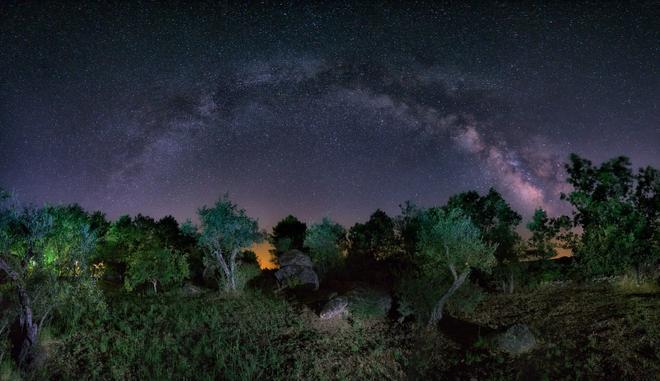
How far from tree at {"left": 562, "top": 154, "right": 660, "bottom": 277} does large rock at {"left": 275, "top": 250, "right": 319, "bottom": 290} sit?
815 inches

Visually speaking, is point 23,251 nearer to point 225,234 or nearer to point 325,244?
point 225,234

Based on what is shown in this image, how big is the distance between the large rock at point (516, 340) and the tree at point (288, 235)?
43.0 m

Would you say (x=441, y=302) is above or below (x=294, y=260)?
below

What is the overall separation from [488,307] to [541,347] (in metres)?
6.93

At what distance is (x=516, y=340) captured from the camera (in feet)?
53.3

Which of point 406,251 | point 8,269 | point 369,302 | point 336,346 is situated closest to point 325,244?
point 406,251

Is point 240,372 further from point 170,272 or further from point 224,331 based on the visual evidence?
point 170,272

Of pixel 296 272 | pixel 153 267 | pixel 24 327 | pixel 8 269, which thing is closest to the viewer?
pixel 8 269

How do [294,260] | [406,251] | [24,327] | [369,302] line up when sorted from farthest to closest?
[406,251] < [294,260] < [369,302] < [24,327]

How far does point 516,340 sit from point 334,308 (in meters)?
8.92

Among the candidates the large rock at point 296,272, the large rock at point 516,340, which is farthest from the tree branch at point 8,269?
the large rock at point 516,340

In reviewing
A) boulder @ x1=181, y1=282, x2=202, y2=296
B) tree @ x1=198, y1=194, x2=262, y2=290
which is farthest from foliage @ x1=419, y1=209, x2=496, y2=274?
boulder @ x1=181, y1=282, x2=202, y2=296

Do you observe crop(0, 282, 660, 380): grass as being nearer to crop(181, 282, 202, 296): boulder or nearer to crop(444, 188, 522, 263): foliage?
crop(181, 282, 202, 296): boulder

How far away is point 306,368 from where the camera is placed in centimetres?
1535
